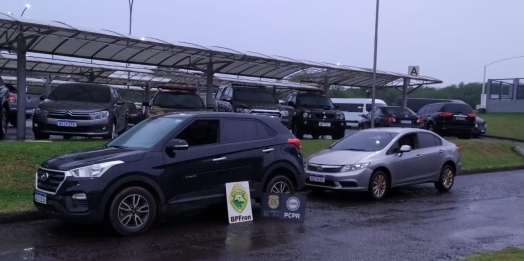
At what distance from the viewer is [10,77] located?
33.3 metres

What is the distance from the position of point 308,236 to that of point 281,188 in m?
1.65

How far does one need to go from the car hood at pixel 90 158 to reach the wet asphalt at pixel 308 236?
968 mm

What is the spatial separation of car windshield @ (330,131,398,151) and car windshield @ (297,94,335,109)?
8.20 metres

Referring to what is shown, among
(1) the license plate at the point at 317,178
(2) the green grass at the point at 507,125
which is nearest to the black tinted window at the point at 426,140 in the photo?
(1) the license plate at the point at 317,178

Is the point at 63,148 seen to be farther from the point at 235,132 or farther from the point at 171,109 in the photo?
the point at 171,109

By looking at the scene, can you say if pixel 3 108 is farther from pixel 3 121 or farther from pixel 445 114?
pixel 445 114

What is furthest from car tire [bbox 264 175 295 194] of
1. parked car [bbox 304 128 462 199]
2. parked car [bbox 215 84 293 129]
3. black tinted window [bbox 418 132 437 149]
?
parked car [bbox 215 84 293 129]

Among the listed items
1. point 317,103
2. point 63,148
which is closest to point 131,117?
point 317,103

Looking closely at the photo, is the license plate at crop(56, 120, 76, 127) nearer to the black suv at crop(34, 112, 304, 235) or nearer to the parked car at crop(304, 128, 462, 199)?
the black suv at crop(34, 112, 304, 235)

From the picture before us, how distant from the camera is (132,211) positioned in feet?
27.0

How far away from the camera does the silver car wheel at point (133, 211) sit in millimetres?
8141

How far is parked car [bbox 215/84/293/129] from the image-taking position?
1994cm

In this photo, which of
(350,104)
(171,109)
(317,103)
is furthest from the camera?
(350,104)

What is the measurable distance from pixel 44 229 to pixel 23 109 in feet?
27.2
